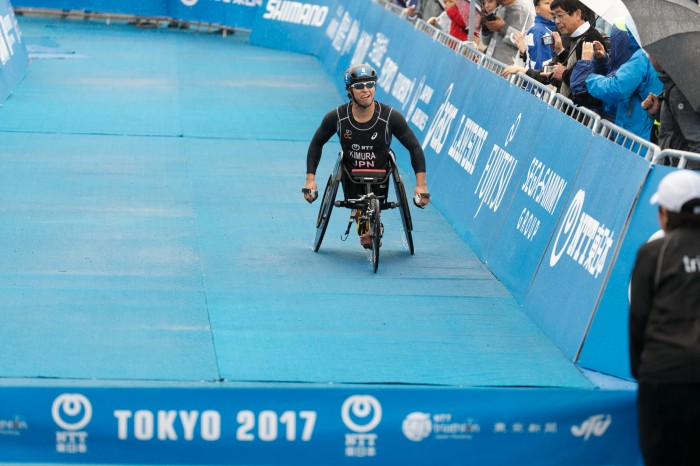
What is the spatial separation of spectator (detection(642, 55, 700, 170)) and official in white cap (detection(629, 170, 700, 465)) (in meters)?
3.50

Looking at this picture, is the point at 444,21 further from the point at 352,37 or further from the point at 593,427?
the point at 593,427

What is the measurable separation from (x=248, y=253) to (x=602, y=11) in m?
4.18

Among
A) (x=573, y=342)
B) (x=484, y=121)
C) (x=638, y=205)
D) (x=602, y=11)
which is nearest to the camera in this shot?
(x=638, y=205)

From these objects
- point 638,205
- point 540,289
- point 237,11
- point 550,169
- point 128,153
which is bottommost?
point 237,11

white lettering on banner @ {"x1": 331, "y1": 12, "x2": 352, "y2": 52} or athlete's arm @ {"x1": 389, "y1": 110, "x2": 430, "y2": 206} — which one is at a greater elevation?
athlete's arm @ {"x1": 389, "y1": 110, "x2": 430, "y2": 206}

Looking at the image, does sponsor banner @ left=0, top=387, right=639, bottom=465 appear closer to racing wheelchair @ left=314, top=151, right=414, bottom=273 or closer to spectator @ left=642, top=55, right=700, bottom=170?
spectator @ left=642, top=55, right=700, bottom=170

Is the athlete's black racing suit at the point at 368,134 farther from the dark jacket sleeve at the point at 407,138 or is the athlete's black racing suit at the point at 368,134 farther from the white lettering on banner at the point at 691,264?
the white lettering on banner at the point at 691,264

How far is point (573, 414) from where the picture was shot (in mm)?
7621

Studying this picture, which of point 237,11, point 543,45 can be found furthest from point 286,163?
point 237,11

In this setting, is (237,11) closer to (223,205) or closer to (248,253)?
(223,205)

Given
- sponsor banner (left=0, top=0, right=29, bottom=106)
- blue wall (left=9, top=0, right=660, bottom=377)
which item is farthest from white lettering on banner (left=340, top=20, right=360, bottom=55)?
sponsor banner (left=0, top=0, right=29, bottom=106)

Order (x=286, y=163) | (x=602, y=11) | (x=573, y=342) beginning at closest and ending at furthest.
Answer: (x=573, y=342) < (x=602, y=11) < (x=286, y=163)

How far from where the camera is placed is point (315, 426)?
7480 mm

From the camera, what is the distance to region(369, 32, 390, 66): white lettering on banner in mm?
20719
